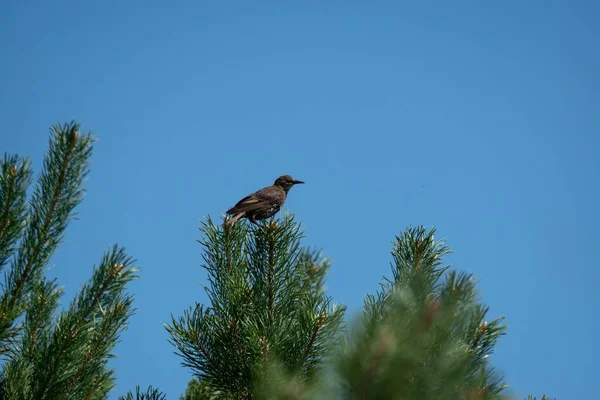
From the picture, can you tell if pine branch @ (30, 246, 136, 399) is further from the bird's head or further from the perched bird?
the bird's head

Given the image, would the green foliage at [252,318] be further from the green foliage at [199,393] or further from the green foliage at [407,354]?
the green foliage at [407,354]

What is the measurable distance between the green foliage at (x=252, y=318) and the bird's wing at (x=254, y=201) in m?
2.82

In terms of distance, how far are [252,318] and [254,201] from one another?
4.30 metres

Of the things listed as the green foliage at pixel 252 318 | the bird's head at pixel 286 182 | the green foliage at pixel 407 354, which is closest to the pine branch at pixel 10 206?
the green foliage at pixel 252 318

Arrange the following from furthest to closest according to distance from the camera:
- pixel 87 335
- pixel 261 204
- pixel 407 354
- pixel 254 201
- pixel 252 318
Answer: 1. pixel 261 204
2. pixel 254 201
3. pixel 252 318
4. pixel 87 335
5. pixel 407 354

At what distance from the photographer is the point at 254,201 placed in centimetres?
816

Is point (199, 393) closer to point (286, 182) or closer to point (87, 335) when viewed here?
point (87, 335)

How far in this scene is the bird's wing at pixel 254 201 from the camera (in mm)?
7591

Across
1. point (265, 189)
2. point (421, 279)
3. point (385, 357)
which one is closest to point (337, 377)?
point (385, 357)

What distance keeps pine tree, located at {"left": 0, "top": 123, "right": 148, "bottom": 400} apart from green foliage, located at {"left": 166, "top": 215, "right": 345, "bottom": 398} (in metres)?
0.57

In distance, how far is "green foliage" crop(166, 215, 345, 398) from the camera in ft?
11.9

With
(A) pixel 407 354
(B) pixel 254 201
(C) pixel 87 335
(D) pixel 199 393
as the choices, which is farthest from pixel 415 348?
(B) pixel 254 201

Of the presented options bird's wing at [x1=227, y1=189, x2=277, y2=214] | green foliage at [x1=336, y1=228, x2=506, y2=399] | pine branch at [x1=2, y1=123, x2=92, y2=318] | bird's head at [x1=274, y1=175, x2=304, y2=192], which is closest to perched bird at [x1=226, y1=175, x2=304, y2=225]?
bird's wing at [x1=227, y1=189, x2=277, y2=214]

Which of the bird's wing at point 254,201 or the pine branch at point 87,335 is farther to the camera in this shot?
the bird's wing at point 254,201
